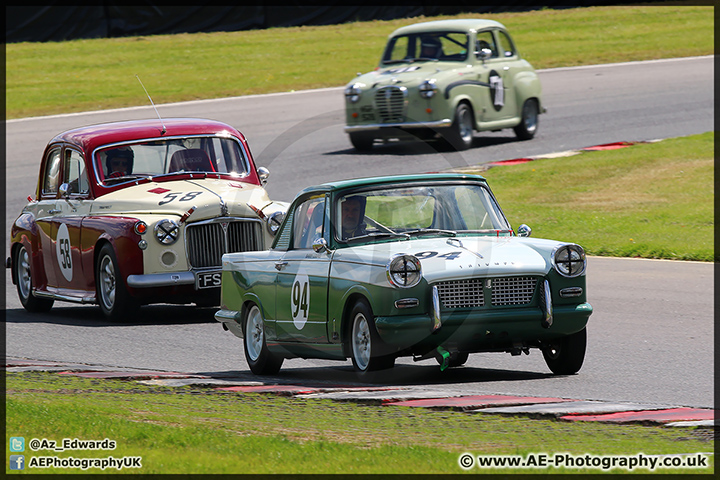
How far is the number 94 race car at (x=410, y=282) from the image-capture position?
800 cm

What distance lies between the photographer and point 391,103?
20.6 meters

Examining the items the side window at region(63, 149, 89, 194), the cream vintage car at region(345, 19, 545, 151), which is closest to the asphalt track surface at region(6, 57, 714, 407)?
the cream vintage car at region(345, 19, 545, 151)

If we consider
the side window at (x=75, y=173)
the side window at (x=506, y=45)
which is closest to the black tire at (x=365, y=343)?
the side window at (x=75, y=173)

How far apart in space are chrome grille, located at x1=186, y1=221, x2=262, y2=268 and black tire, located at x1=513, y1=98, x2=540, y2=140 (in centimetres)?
1151

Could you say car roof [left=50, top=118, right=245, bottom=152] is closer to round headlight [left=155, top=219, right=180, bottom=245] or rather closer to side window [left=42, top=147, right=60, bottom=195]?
side window [left=42, top=147, right=60, bottom=195]

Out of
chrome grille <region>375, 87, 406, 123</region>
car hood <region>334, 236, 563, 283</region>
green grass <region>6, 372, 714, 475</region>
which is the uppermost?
chrome grille <region>375, 87, 406, 123</region>

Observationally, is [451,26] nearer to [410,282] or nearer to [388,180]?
[388,180]

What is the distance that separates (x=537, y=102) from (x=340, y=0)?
753 inches

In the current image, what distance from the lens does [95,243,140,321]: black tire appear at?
11992 millimetres

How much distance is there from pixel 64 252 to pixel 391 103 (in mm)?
8927

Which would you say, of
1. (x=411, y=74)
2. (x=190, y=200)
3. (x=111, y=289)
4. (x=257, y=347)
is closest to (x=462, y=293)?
(x=257, y=347)

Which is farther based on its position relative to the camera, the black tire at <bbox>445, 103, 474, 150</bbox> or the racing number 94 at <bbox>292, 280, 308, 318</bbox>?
the black tire at <bbox>445, 103, 474, 150</bbox>

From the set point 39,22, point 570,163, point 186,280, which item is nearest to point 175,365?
point 186,280

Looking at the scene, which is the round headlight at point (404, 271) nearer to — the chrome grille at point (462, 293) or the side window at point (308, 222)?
the chrome grille at point (462, 293)
